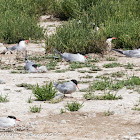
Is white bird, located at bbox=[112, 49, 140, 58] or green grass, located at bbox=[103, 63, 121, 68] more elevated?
white bird, located at bbox=[112, 49, 140, 58]

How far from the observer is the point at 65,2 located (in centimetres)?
1798

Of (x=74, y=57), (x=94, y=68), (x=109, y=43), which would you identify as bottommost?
(x=94, y=68)

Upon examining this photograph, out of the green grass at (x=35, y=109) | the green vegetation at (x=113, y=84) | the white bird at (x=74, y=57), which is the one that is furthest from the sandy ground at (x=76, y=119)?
the white bird at (x=74, y=57)

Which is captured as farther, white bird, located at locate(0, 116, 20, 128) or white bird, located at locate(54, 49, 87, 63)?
white bird, located at locate(54, 49, 87, 63)

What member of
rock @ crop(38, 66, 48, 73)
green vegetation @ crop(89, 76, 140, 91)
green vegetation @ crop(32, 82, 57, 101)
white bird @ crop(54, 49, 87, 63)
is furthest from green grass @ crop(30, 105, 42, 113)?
white bird @ crop(54, 49, 87, 63)

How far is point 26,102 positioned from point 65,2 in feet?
35.8

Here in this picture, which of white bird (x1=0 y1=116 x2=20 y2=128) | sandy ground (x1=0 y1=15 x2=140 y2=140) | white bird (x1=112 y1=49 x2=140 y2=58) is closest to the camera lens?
sandy ground (x1=0 y1=15 x2=140 y2=140)

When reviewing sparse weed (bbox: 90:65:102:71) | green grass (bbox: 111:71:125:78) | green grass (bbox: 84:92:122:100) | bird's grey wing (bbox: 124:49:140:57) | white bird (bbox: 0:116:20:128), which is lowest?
sparse weed (bbox: 90:65:102:71)

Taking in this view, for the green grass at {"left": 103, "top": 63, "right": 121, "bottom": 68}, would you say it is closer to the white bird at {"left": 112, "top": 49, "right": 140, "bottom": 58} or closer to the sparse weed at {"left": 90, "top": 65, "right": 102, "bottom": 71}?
the sparse weed at {"left": 90, "top": 65, "right": 102, "bottom": 71}

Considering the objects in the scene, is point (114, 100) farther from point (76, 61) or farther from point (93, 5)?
point (93, 5)

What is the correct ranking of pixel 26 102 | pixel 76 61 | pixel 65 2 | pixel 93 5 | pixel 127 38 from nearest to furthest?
pixel 26 102
pixel 76 61
pixel 127 38
pixel 93 5
pixel 65 2

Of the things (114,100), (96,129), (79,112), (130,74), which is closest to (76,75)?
(130,74)

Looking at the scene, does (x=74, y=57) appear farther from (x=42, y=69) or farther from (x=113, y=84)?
(x=113, y=84)

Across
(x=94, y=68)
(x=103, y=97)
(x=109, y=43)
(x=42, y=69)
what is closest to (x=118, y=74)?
(x=94, y=68)
